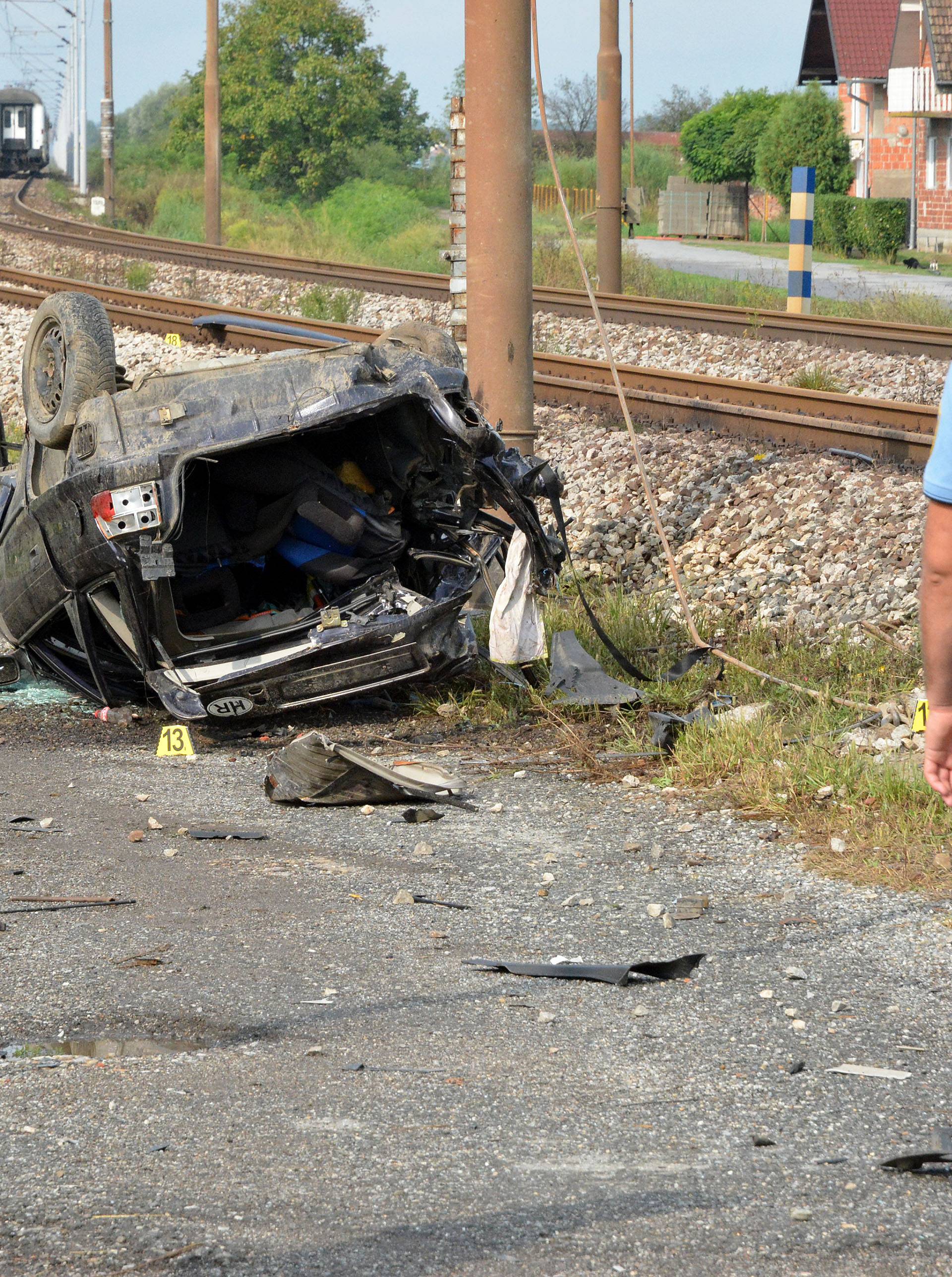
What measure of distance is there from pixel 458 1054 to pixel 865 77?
5703cm

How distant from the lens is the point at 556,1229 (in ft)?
9.37

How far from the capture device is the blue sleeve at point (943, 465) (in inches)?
94.4

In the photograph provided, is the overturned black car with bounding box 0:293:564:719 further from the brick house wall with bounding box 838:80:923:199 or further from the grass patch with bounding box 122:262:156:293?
the brick house wall with bounding box 838:80:923:199

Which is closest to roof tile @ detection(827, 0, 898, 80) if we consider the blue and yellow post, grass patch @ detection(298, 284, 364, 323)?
the blue and yellow post

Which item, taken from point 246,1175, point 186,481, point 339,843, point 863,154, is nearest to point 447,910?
point 339,843

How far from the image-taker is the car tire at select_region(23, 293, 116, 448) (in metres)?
6.95

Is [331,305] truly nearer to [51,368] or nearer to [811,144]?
[51,368]

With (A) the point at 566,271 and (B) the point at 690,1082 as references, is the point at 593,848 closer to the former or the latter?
(B) the point at 690,1082

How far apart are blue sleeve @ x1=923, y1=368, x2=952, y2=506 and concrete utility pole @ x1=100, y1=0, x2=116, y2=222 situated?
141 feet

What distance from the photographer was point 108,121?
→ 4831 centimetres

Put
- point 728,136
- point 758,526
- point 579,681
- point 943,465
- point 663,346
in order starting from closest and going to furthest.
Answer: point 943,465 < point 579,681 < point 758,526 < point 663,346 < point 728,136

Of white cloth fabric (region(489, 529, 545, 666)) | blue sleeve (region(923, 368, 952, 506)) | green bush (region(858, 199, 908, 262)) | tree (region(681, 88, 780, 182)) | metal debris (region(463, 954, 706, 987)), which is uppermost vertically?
tree (region(681, 88, 780, 182))

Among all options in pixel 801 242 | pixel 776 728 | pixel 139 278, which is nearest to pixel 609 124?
pixel 801 242

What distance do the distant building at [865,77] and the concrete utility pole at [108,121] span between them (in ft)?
81.1
